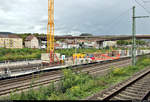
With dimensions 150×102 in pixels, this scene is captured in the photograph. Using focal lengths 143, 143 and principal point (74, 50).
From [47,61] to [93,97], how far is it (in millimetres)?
23270

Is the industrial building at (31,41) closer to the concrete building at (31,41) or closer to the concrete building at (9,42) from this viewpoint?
the concrete building at (31,41)

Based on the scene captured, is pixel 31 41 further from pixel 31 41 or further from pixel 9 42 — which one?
pixel 9 42

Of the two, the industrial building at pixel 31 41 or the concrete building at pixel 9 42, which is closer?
the concrete building at pixel 9 42

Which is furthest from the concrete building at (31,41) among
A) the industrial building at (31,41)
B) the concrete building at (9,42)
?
the concrete building at (9,42)

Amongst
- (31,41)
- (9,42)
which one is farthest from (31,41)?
(9,42)

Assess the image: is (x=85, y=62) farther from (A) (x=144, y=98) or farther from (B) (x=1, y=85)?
(A) (x=144, y=98)

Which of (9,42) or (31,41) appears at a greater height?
(31,41)

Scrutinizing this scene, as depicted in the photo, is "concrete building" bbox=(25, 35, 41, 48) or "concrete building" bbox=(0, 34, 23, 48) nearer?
"concrete building" bbox=(0, 34, 23, 48)

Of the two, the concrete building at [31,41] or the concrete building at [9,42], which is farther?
the concrete building at [31,41]

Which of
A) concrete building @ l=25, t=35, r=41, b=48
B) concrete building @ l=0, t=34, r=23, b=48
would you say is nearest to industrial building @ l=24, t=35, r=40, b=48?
concrete building @ l=25, t=35, r=41, b=48

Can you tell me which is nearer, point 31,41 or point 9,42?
point 9,42

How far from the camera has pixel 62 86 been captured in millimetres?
8836

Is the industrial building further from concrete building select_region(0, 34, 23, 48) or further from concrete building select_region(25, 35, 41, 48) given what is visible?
concrete building select_region(0, 34, 23, 48)

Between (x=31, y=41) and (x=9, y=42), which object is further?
(x=31, y=41)
